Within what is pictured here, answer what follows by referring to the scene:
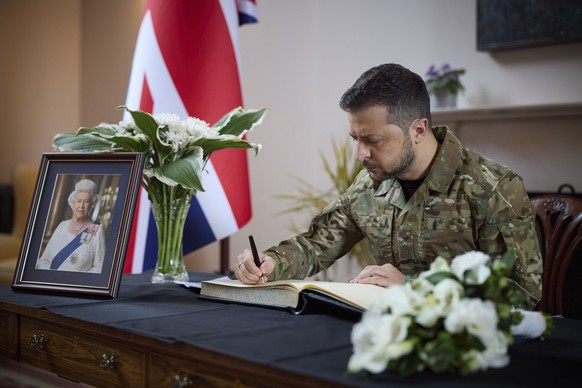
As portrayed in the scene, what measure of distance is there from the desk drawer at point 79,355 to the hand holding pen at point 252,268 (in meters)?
→ 0.39

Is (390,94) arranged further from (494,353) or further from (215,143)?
(494,353)

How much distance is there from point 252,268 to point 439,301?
31.4 inches

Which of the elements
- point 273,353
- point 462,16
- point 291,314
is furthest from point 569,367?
point 462,16

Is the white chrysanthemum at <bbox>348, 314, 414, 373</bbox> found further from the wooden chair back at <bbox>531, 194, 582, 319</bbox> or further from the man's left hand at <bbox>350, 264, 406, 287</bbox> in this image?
the wooden chair back at <bbox>531, 194, 582, 319</bbox>

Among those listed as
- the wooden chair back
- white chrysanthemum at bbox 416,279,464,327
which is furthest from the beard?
white chrysanthemum at bbox 416,279,464,327

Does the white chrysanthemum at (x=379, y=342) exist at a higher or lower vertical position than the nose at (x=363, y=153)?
lower

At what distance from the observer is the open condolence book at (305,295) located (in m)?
1.40

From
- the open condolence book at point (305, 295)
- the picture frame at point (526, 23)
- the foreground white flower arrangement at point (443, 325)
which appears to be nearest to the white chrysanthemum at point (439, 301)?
the foreground white flower arrangement at point (443, 325)

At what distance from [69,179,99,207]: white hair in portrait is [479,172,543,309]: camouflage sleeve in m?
0.97

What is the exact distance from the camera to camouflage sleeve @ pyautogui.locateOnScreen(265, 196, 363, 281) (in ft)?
6.05

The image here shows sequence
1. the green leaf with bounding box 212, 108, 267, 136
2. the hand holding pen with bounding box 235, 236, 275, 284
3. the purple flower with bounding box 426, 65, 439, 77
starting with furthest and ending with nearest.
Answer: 1. the purple flower with bounding box 426, 65, 439, 77
2. the green leaf with bounding box 212, 108, 267, 136
3. the hand holding pen with bounding box 235, 236, 275, 284

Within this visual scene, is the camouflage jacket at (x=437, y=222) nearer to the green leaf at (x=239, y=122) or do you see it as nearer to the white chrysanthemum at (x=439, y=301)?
the green leaf at (x=239, y=122)

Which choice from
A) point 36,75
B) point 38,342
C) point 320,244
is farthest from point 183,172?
point 36,75

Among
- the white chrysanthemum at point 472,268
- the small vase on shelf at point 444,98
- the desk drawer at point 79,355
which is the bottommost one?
the desk drawer at point 79,355
